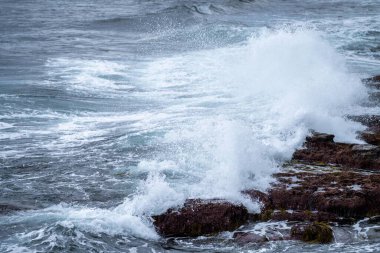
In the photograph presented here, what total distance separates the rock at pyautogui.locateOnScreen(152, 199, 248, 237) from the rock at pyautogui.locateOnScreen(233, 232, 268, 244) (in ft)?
0.80

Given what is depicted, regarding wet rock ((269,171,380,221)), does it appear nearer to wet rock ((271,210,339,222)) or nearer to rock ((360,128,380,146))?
wet rock ((271,210,339,222))

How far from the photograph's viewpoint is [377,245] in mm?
7492

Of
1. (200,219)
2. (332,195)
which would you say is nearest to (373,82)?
(332,195)

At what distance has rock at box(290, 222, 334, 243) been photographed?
7672mm

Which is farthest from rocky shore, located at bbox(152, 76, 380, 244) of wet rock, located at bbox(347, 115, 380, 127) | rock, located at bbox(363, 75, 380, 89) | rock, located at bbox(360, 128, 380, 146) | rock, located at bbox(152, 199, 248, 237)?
rock, located at bbox(363, 75, 380, 89)

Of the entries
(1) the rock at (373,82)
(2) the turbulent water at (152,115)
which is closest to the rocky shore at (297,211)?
(2) the turbulent water at (152,115)

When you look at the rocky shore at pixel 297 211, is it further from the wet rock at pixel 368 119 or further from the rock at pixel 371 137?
the wet rock at pixel 368 119

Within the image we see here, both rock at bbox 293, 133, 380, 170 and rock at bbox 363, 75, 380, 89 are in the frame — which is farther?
rock at bbox 363, 75, 380, 89

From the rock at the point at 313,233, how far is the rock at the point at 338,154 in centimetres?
252

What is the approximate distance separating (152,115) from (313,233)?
734cm

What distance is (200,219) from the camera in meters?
8.17

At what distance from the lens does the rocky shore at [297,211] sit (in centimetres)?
789

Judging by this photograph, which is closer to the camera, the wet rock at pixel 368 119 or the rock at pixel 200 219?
the rock at pixel 200 219

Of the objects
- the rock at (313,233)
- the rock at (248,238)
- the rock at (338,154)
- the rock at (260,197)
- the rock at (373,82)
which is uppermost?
the rock at (373,82)
